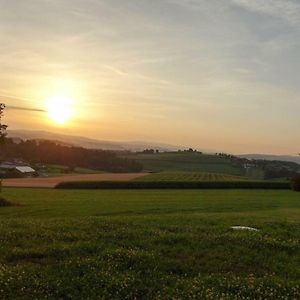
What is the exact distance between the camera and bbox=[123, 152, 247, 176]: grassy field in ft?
508

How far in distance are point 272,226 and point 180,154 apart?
166167mm

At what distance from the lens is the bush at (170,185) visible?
9106 centimetres

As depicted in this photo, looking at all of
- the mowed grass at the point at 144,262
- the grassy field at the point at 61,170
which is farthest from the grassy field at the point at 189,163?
the mowed grass at the point at 144,262

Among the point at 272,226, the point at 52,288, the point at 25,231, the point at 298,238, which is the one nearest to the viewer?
the point at 52,288

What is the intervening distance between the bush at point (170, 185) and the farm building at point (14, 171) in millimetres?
31015

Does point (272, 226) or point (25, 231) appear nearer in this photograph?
point (25, 231)

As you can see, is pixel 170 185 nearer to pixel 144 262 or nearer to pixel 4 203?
pixel 4 203

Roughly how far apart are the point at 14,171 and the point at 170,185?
46.7 m

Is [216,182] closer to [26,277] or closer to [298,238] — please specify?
[298,238]

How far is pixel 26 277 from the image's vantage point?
12.0 meters

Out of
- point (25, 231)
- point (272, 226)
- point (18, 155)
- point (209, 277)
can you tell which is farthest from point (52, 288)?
point (18, 155)

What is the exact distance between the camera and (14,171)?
122312 mm

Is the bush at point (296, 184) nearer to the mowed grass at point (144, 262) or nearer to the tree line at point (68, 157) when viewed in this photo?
the tree line at point (68, 157)

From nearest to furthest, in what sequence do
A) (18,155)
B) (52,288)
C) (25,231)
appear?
(52,288) → (25,231) → (18,155)
